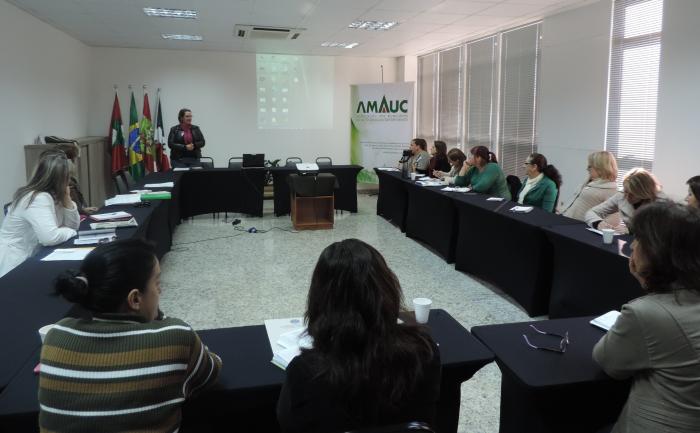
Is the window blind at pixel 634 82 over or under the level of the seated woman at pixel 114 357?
over

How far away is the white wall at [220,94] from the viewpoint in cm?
940

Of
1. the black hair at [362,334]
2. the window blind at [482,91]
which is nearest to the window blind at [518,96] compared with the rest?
the window blind at [482,91]

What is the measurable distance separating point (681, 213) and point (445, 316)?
926 millimetres

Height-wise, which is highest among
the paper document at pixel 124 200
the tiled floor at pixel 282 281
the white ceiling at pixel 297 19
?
the white ceiling at pixel 297 19

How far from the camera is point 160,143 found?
9547 millimetres

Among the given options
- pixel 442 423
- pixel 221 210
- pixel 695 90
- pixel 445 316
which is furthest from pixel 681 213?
pixel 221 210

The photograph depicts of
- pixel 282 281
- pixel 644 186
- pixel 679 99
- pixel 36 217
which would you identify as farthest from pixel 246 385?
pixel 679 99

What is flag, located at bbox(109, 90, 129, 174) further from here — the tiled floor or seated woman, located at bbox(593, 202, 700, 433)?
seated woman, located at bbox(593, 202, 700, 433)

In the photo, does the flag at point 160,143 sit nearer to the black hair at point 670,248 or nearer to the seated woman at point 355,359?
the seated woman at point 355,359

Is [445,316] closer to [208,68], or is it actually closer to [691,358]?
[691,358]

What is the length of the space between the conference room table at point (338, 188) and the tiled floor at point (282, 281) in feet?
2.41

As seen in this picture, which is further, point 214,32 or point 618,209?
point 214,32

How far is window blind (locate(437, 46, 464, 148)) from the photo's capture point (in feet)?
29.2

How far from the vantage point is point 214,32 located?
25.5ft
